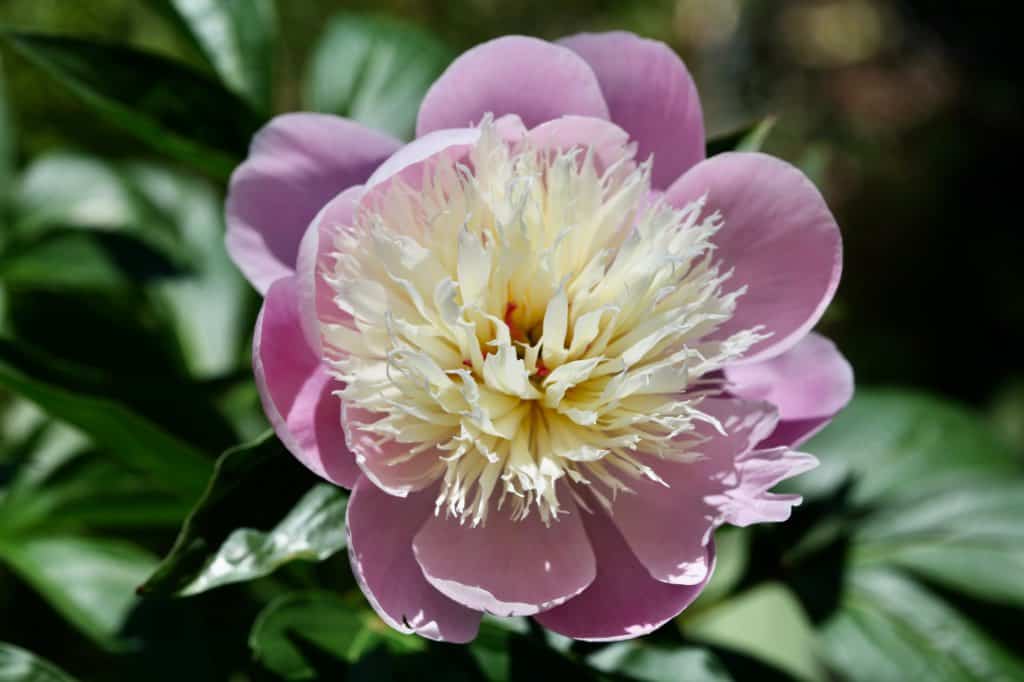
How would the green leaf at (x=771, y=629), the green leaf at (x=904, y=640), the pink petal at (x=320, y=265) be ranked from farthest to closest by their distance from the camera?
1. the green leaf at (x=771, y=629)
2. the green leaf at (x=904, y=640)
3. the pink petal at (x=320, y=265)

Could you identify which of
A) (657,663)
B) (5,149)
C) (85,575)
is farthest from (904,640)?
(5,149)

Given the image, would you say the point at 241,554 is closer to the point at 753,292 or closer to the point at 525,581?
the point at 525,581

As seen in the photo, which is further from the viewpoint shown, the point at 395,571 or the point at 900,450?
the point at 900,450

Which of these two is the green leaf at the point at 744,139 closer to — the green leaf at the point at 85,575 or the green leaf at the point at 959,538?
Answer: the green leaf at the point at 959,538

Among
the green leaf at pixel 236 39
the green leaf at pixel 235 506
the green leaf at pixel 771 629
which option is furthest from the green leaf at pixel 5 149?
the green leaf at pixel 771 629

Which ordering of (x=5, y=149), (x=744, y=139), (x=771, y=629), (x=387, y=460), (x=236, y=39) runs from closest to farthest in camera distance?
(x=387, y=460) → (x=744, y=139) → (x=236, y=39) → (x=5, y=149) → (x=771, y=629)

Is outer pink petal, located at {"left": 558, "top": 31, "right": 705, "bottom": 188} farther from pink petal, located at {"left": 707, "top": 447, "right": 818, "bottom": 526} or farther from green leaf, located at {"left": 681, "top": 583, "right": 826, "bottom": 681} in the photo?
green leaf, located at {"left": 681, "top": 583, "right": 826, "bottom": 681}

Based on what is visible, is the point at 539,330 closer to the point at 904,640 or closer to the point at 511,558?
the point at 511,558
